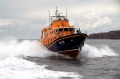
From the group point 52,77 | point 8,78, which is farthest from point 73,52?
point 8,78

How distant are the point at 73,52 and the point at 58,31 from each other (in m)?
3.03

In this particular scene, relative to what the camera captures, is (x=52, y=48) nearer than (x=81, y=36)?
No

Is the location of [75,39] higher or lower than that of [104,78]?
higher

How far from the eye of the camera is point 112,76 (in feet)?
35.7

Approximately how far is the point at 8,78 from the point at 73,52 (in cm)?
1094

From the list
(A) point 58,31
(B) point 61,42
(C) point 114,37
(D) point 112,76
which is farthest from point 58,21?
(C) point 114,37

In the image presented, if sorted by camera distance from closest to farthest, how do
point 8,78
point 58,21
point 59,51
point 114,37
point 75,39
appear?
point 8,78, point 75,39, point 59,51, point 58,21, point 114,37

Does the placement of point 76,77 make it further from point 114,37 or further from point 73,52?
point 114,37

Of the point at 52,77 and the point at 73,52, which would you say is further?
the point at 73,52

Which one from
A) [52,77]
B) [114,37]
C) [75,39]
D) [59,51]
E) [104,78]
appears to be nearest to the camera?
[52,77]

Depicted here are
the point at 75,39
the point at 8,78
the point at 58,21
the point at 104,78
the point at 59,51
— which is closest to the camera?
the point at 8,78

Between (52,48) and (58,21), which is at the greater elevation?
(58,21)

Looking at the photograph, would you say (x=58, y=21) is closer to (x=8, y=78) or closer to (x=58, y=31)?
(x=58, y=31)

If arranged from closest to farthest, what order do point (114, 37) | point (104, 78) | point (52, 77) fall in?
1. point (52, 77)
2. point (104, 78)
3. point (114, 37)
